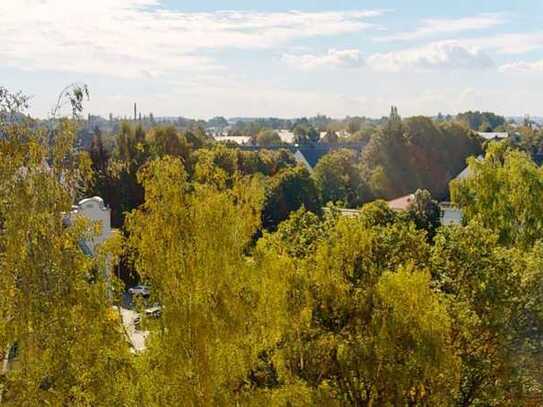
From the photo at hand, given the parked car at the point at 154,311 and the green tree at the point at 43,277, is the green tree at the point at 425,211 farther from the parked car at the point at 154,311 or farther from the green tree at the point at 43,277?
the green tree at the point at 43,277

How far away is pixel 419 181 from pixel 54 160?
42.0m

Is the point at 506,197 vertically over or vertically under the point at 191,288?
under

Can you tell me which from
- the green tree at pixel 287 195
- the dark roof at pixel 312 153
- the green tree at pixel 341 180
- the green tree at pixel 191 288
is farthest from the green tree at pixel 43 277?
the dark roof at pixel 312 153

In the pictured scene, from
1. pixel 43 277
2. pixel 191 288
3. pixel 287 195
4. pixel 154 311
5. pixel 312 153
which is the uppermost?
pixel 43 277

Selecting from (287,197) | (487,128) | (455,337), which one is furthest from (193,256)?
(487,128)

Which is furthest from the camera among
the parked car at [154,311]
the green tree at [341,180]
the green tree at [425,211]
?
the green tree at [341,180]

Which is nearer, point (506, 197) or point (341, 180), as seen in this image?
point (506, 197)

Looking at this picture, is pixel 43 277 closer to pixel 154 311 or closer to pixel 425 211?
pixel 154 311

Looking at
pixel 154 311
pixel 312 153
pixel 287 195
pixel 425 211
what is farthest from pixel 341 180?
pixel 154 311

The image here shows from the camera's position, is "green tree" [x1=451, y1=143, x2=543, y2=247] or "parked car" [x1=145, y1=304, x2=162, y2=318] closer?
"parked car" [x1=145, y1=304, x2=162, y2=318]

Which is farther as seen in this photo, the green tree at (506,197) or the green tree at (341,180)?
the green tree at (341,180)

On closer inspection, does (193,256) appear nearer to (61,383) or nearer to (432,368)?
(61,383)

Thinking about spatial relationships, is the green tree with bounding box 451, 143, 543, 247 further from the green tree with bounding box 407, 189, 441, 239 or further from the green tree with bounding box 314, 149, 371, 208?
the green tree with bounding box 314, 149, 371, 208

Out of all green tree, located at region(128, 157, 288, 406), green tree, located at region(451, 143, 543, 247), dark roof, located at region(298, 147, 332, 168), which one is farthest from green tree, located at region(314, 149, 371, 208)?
green tree, located at region(128, 157, 288, 406)
